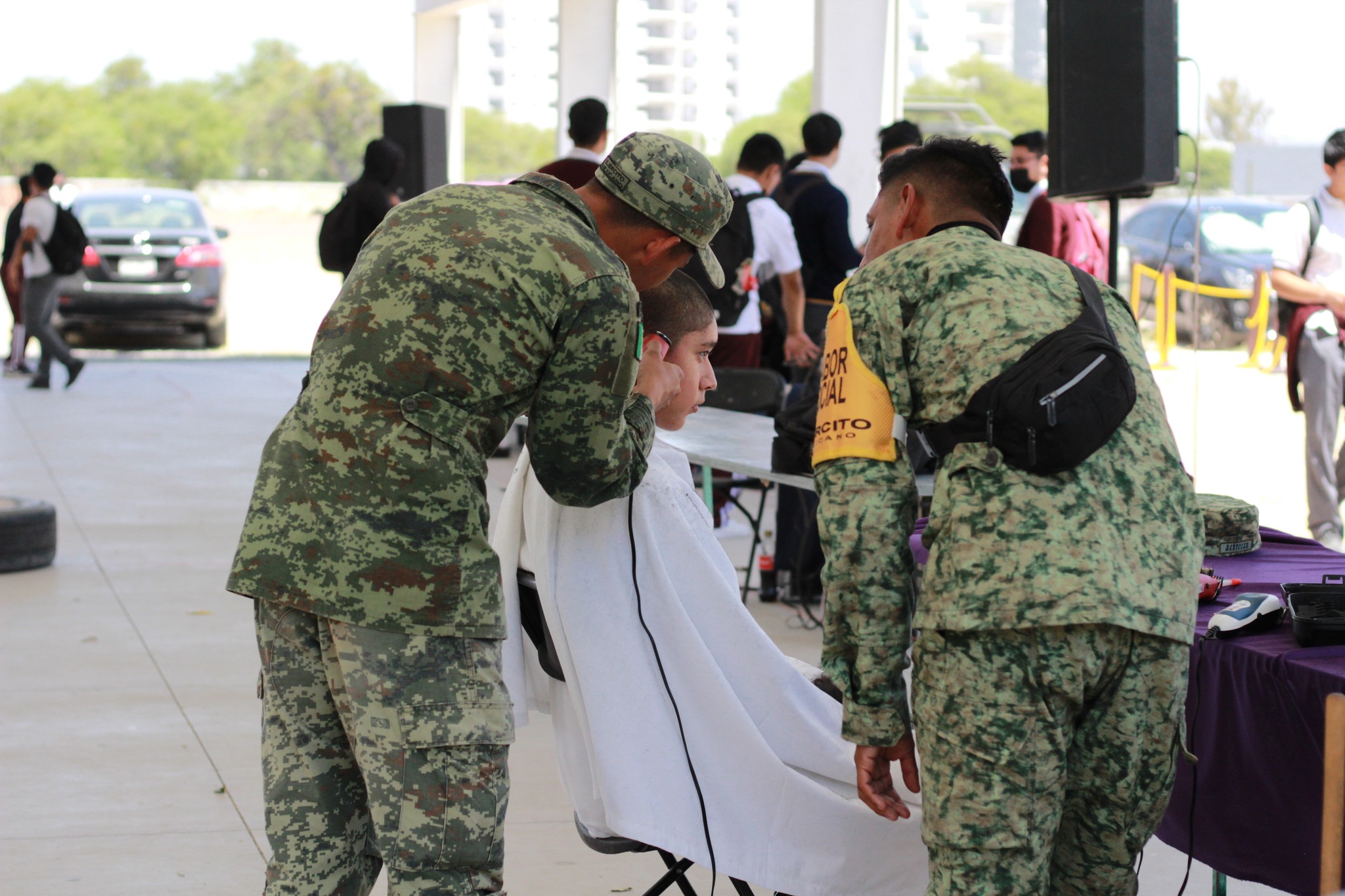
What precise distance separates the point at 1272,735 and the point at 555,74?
12970 mm

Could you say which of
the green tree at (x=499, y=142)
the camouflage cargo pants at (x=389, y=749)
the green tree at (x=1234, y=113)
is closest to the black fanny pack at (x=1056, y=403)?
the camouflage cargo pants at (x=389, y=749)

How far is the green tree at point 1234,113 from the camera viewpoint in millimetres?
35250

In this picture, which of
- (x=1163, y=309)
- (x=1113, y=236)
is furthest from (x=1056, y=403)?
(x=1163, y=309)

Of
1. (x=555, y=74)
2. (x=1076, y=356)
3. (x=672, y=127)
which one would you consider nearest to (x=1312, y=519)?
(x=1076, y=356)

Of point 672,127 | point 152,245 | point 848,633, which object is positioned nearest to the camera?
point 848,633

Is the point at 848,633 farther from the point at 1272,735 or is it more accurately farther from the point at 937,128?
the point at 937,128

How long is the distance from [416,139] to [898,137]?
16.5ft

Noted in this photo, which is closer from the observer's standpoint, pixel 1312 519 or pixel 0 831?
pixel 0 831

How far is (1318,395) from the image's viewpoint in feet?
19.0

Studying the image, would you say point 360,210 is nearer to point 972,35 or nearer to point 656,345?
point 656,345

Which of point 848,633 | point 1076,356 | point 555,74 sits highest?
point 555,74

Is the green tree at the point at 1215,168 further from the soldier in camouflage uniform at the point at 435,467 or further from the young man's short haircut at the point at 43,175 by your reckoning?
the soldier in camouflage uniform at the point at 435,467

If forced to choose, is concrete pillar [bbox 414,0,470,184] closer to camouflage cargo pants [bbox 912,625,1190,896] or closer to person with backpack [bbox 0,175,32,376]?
person with backpack [bbox 0,175,32,376]

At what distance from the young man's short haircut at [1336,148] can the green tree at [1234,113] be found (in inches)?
1149
